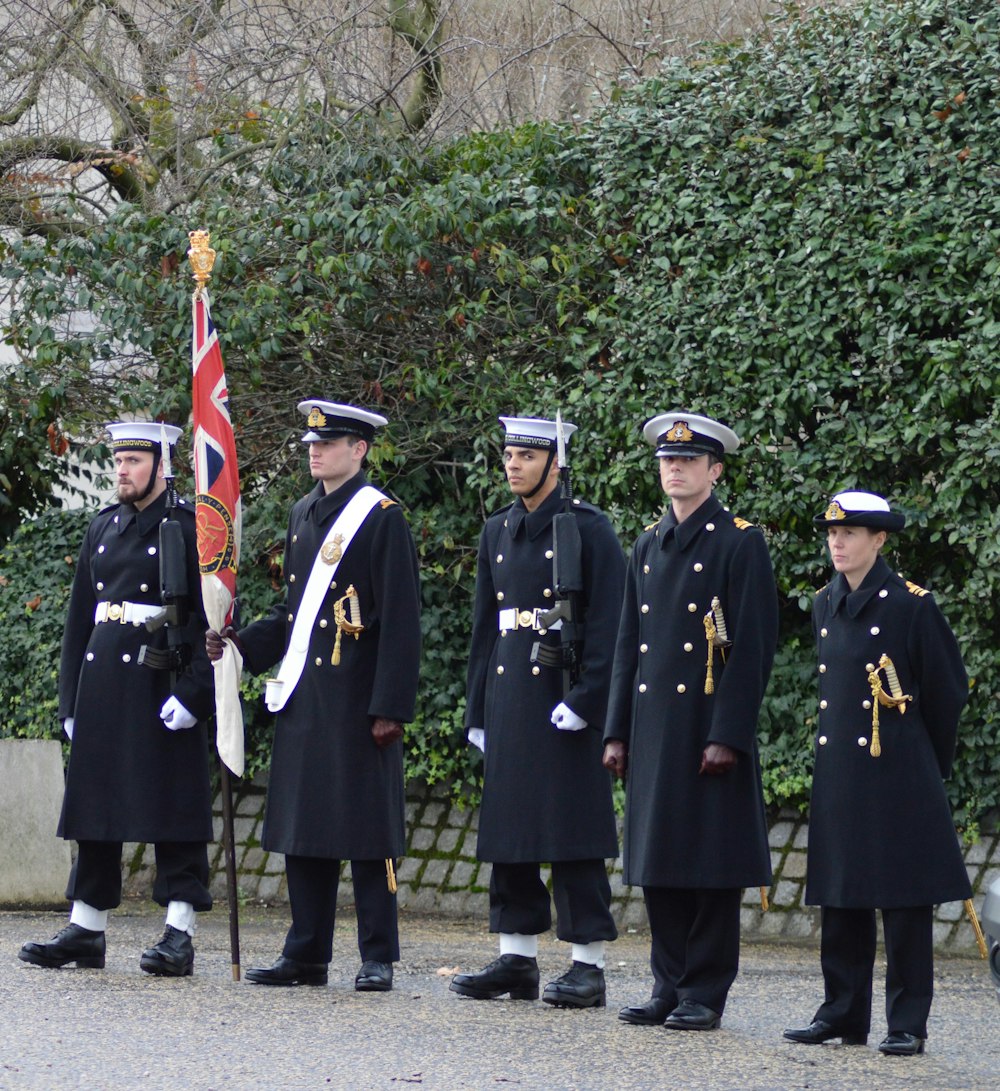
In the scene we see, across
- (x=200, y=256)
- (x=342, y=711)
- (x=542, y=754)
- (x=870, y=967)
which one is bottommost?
(x=870, y=967)

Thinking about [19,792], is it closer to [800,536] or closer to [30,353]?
[30,353]

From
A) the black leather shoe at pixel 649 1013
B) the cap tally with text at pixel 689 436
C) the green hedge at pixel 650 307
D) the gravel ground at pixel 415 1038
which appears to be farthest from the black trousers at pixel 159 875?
the green hedge at pixel 650 307

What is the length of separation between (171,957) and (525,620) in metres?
1.94

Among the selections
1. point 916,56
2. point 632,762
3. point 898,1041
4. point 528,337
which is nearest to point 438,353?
point 528,337

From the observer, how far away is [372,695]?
7.28 metres

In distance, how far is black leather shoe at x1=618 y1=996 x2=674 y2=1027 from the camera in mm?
6566

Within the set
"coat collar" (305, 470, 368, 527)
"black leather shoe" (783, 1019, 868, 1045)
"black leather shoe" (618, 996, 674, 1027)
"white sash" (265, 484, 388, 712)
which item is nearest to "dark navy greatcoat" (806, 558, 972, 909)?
"black leather shoe" (783, 1019, 868, 1045)

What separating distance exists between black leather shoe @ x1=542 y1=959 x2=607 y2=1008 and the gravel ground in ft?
0.23

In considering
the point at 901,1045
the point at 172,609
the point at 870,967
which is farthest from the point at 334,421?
the point at 901,1045

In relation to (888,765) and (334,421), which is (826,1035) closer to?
(888,765)

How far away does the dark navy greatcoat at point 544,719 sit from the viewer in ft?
23.3

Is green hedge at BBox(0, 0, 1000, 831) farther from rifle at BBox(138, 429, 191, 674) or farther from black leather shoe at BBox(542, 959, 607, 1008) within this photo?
rifle at BBox(138, 429, 191, 674)

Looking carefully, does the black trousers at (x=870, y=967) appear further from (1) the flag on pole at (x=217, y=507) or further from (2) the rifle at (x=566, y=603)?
(1) the flag on pole at (x=217, y=507)

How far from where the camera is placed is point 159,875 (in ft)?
25.5
